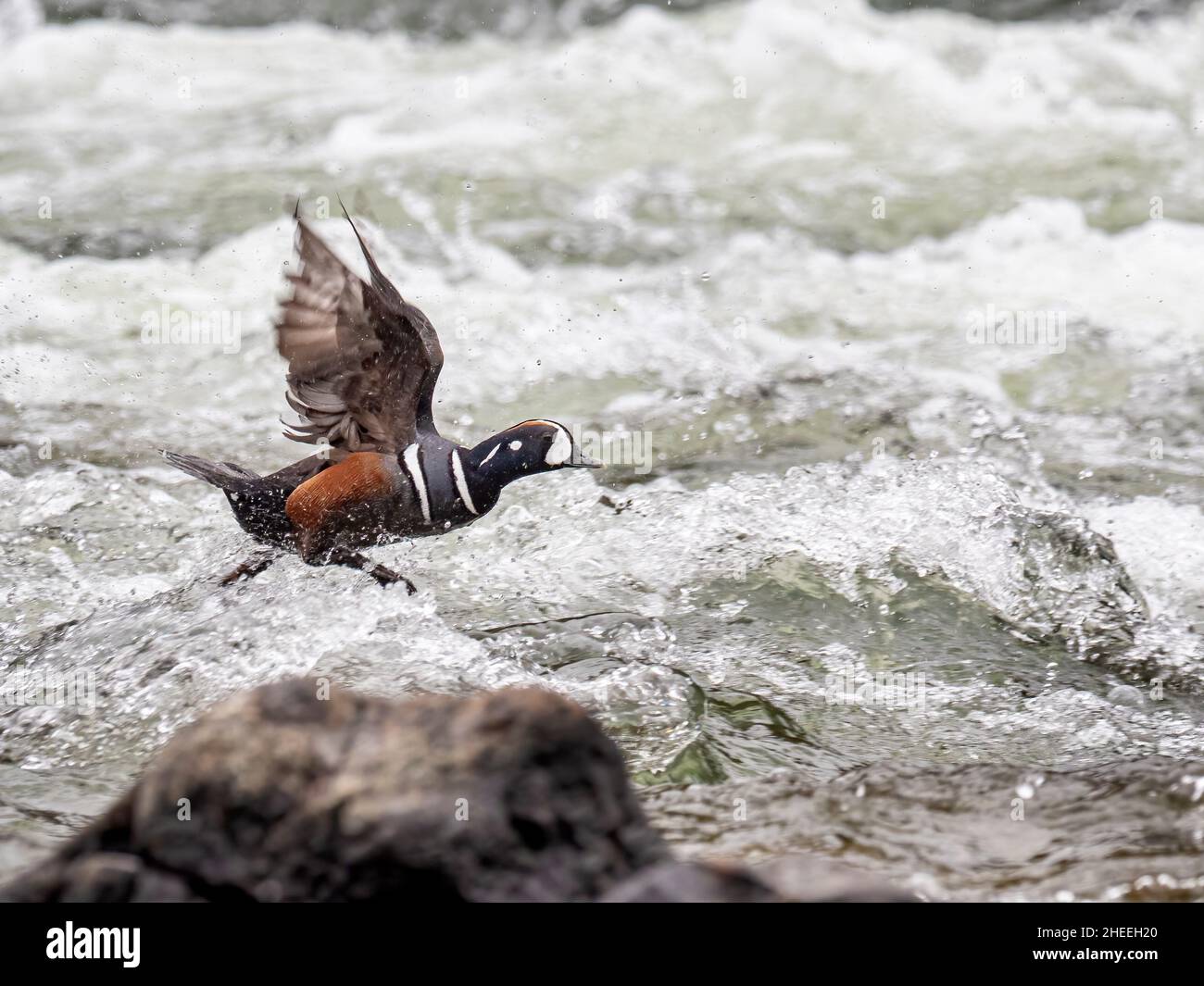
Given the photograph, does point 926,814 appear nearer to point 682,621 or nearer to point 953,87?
point 682,621

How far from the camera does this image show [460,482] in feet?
13.0

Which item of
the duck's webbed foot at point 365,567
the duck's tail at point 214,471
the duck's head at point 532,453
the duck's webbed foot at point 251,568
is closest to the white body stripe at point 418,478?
the duck's head at point 532,453

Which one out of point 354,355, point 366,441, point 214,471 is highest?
point 354,355

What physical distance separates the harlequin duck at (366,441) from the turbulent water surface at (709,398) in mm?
314

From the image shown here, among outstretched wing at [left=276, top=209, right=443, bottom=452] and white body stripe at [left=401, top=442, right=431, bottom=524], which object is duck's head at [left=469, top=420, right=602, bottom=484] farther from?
outstretched wing at [left=276, top=209, right=443, bottom=452]

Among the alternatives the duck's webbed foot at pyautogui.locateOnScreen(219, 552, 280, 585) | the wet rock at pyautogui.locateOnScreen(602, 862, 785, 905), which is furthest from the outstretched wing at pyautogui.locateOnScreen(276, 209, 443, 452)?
the wet rock at pyautogui.locateOnScreen(602, 862, 785, 905)

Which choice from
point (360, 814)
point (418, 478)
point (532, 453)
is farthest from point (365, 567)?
point (360, 814)

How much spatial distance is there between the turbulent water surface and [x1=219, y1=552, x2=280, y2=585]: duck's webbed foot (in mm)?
56

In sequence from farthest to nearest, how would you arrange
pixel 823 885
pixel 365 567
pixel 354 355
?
pixel 365 567
pixel 354 355
pixel 823 885

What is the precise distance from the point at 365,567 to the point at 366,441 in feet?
1.69

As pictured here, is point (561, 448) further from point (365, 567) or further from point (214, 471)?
point (214, 471)

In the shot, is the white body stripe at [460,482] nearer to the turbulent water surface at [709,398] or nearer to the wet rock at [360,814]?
the turbulent water surface at [709,398]
